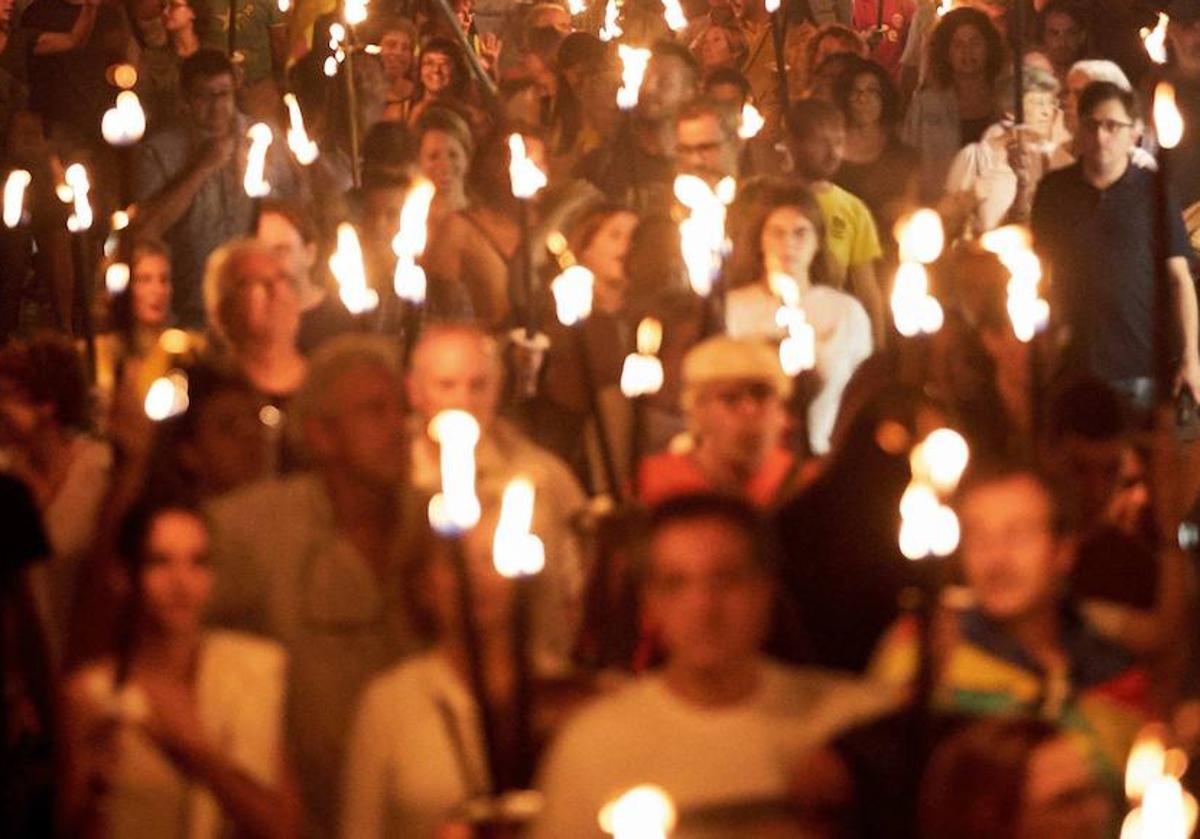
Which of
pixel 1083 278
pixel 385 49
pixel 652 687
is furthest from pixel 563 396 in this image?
pixel 385 49

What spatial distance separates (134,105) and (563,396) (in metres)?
1.50

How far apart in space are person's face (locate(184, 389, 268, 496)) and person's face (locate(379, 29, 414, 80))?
5243mm

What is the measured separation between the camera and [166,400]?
686cm

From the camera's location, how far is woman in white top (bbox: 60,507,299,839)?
582 cm

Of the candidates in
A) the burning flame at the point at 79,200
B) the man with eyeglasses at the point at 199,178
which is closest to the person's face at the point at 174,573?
the burning flame at the point at 79,200

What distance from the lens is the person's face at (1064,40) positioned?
38.6 ft

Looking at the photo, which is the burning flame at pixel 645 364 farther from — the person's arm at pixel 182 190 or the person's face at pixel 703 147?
the person's arm at pixel 182 190

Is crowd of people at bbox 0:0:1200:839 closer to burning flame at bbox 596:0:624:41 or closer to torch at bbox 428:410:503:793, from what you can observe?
torch at bbox 428:410:503:793

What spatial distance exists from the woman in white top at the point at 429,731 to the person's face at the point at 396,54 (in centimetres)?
637

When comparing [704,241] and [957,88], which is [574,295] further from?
[957,88]

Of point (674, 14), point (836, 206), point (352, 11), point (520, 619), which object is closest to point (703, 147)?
point (836, 206)

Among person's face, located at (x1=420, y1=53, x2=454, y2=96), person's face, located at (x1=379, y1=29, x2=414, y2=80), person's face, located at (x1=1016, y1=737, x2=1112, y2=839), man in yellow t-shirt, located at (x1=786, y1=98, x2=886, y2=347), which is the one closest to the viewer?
person's face, located at (x1=1016, y1=737, x2=1112, y2=839)

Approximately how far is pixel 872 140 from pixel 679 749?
18.4 ft

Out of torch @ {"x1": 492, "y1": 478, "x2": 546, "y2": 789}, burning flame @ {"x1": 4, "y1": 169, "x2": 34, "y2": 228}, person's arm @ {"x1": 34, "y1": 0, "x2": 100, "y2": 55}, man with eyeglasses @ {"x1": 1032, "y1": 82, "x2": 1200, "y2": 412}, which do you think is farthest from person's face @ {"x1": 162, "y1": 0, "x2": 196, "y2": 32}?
torch @ {"x1": 492, "y1": 478, "x2": 546, "y2": 789}
